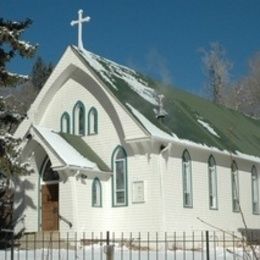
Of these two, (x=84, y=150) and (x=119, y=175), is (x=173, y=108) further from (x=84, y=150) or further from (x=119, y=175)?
(x=84, y=150)

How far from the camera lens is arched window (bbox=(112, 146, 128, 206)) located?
2488 centimetres

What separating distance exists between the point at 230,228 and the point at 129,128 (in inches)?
305

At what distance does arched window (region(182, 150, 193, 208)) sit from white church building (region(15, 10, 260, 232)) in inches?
1.6

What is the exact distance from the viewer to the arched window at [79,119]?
2654cm

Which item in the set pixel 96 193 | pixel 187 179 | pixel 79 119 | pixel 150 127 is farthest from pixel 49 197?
pixel 187 179

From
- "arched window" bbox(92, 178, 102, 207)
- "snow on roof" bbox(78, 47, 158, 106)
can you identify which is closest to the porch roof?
"arched window" bbox(92, 178, 102, 207)

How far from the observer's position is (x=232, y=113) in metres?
38.6

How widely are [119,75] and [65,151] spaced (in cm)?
529

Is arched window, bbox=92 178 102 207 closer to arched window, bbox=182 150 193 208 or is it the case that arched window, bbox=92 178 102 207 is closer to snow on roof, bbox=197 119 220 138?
arched window, bbox=182 150 193 208

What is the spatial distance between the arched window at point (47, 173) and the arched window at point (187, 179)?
526 cm

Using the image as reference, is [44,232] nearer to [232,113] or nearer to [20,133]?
[20,133]

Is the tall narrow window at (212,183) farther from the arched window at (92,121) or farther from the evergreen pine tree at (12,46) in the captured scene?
the evergreen pine tree at (12,46)

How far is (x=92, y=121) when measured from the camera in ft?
86.0

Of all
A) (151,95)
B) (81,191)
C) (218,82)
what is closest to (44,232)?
(81,191)
